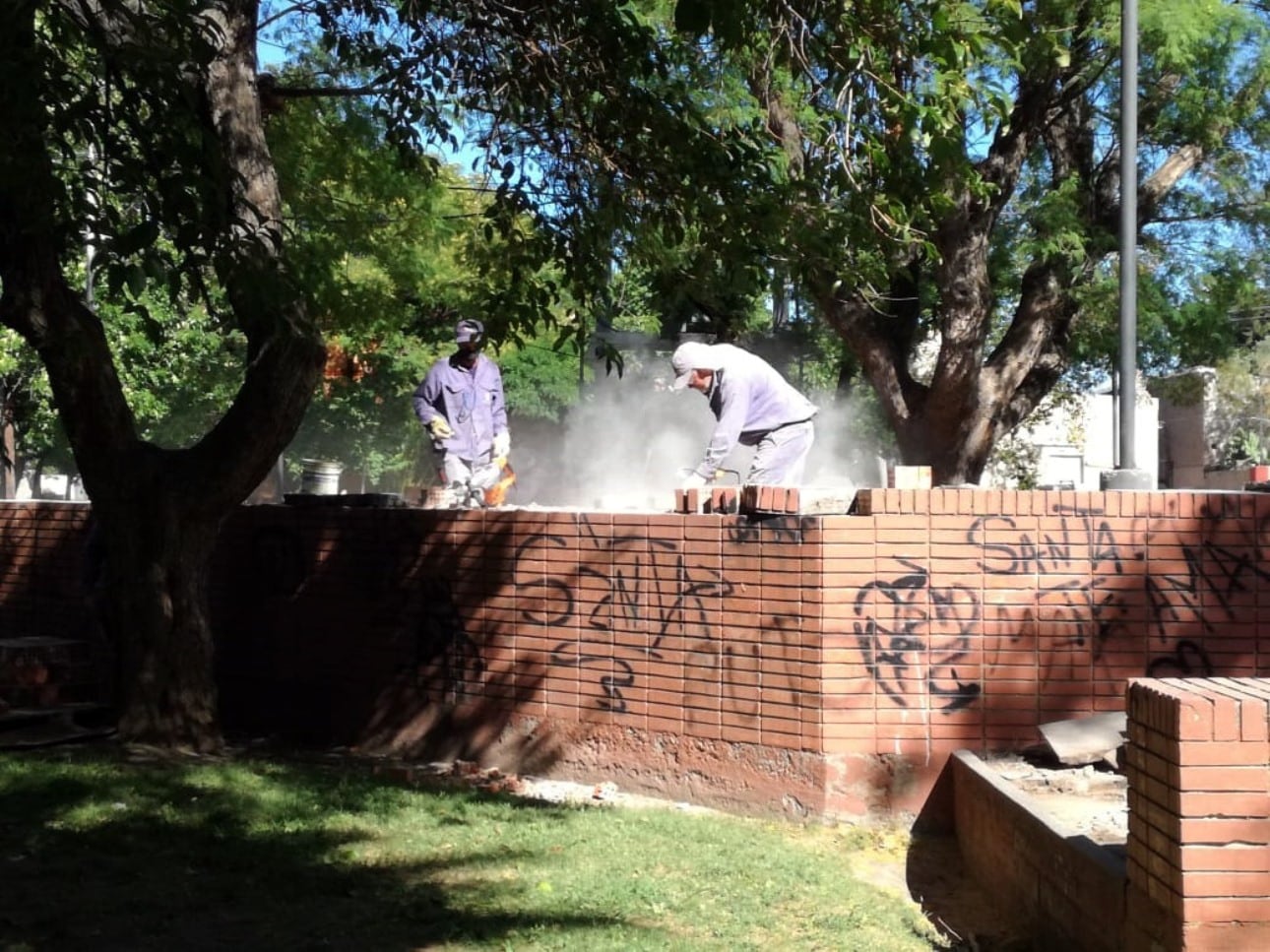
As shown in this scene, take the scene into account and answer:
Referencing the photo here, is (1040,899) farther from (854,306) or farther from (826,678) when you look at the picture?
(854,306)

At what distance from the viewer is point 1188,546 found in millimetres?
6770

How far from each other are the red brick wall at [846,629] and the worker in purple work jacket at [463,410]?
4.56 ft

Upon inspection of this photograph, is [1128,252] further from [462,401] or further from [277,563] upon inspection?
[277,563]

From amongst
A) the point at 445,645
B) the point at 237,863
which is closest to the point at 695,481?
the point at 445,645

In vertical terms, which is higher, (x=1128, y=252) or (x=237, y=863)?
(x=1128, y=252)

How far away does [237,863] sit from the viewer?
17.5 ft

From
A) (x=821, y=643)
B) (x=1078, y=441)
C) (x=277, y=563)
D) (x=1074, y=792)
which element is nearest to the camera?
(x=1074, y=792)

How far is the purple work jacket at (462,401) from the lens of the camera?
9391 millimetres

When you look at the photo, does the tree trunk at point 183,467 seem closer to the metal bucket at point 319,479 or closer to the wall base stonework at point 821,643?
the wall base stonework at point 821,643

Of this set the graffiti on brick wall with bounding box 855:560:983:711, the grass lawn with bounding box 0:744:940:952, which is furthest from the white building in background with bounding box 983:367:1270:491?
the grass lawn with bounding box 0:744:940:952

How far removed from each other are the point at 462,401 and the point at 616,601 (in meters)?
2.48

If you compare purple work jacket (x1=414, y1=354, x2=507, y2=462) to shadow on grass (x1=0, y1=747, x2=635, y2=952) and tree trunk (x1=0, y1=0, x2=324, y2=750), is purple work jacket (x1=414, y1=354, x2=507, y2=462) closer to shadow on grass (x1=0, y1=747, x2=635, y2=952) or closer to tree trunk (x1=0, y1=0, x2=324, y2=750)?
tree trunk (x1=0, y1=0, x2=324, y2=750)

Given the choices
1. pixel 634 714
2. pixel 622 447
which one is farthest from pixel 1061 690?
pixel 622 447

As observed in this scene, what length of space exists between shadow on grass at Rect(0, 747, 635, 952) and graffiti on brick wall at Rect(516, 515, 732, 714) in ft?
3.79
